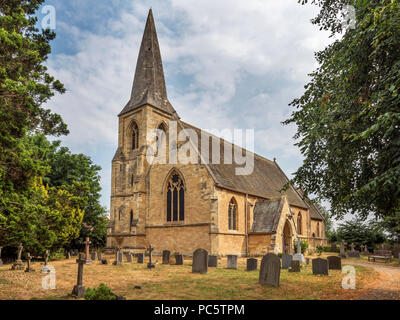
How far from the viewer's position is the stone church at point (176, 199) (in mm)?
23469

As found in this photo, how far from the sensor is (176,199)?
25.4 meters

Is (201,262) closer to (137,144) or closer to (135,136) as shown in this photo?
(137,144)

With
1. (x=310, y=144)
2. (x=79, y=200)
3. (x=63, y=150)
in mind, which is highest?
(x=63, y=150)

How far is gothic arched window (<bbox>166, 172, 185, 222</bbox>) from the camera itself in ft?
81.9

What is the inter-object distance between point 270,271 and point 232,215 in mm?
13623

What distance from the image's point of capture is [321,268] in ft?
46.3

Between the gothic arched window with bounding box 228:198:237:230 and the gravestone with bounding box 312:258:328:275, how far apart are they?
1062cm

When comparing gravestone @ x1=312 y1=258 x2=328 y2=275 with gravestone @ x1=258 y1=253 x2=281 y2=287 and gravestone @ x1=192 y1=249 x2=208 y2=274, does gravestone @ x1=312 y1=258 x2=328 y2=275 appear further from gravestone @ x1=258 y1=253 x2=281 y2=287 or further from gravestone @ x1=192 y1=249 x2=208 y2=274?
gravestone @ x1=192 y1=249 x2=208 y2=274

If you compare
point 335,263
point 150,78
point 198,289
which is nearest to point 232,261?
point 335,263

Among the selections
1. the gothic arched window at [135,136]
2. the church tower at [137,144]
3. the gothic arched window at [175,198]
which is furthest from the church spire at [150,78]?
the gothic arched window at [175,198]

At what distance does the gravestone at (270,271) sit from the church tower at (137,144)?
16.8 metres

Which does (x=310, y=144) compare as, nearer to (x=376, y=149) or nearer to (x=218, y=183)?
(x=376, y=149)
